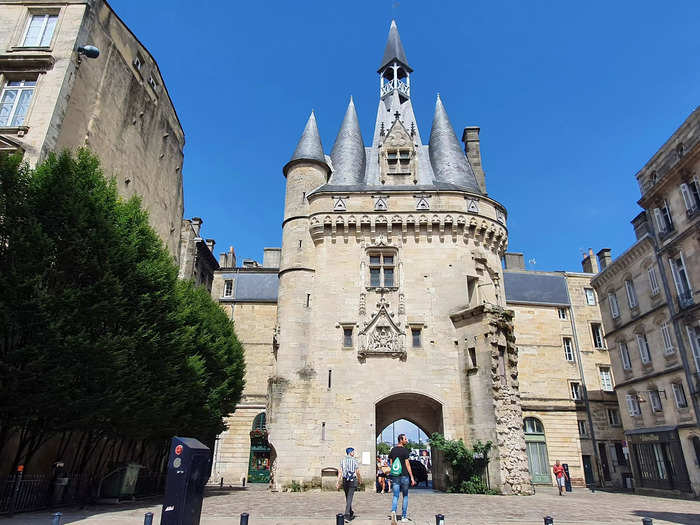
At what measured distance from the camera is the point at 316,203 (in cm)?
2305

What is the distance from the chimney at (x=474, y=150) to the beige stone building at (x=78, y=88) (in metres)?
17.7

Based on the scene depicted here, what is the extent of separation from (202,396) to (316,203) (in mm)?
10762

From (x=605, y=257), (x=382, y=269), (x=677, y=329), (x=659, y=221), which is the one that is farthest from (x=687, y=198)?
(x=382, y=269)

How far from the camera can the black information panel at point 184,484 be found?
6.46 m

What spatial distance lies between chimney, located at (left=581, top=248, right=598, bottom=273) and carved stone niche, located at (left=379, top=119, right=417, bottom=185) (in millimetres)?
17983

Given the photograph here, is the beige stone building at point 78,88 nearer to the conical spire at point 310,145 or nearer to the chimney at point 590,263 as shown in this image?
the conical spire at point 310,145

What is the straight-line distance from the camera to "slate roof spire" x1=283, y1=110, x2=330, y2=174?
80.4ft

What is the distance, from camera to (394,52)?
32562 millimetres

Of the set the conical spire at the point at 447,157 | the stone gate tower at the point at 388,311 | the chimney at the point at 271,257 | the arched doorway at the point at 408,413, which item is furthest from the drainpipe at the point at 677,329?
the chimney at the point at 271,257

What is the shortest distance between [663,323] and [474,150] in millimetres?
13874

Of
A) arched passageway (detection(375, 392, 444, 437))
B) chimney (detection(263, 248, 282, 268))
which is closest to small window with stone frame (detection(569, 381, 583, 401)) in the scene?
arched passageway (detection(375, 392, 444, 437))

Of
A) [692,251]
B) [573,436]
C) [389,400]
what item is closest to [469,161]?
[692,251]

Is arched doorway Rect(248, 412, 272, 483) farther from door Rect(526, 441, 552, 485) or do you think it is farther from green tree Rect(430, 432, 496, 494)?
door Rect(526, 441, 552, 485)

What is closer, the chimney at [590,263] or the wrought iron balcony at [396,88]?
the wrought iron balcony at [396,88]
